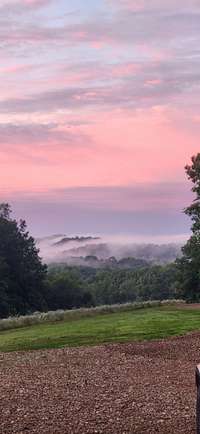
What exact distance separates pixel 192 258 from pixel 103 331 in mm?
21228

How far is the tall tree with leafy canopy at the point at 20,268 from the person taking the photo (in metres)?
60.4

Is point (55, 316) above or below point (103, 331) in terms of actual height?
above

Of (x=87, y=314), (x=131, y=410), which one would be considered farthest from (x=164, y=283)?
(x=131, y=410)

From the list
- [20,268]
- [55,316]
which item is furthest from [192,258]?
[20,268]

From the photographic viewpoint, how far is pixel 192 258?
1618 inches

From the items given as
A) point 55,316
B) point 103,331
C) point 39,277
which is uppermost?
point 39,277

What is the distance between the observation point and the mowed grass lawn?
18.8 m

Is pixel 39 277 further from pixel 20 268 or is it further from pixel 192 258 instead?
pixel 192 258

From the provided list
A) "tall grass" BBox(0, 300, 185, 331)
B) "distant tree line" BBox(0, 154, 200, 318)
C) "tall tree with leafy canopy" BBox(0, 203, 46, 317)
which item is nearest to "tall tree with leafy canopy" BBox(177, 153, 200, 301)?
"distant tree line" BBox(0, 154, 200, 318)

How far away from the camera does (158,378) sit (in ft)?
42.3

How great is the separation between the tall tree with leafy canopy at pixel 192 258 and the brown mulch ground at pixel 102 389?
23.0 m

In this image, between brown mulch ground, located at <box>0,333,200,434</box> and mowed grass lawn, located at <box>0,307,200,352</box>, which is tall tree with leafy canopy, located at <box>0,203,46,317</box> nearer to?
mowed grass lawn, located at <box>0,307,200,352</box>

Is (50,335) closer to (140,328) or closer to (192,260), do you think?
(140,328)

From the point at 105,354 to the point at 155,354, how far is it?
55.5 inches
